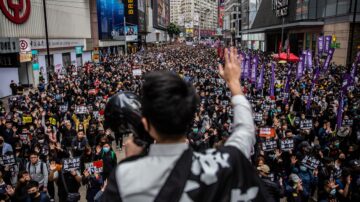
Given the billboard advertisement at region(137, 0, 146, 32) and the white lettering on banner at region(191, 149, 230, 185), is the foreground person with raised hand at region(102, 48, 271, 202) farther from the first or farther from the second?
the billboard advertisement at region(137, 0, 146, 32)

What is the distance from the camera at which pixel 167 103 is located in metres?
1.39

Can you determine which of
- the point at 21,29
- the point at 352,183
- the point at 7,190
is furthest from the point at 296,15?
the point at 7,190

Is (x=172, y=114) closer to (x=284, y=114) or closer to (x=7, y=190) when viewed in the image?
(x=7, y=190)

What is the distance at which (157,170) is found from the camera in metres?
1.38

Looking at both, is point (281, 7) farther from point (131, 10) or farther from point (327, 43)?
point (131, 10)

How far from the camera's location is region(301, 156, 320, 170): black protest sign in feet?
22.8

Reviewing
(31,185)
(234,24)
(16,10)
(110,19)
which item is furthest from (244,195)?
(234,24)

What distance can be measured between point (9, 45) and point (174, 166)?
2187 centimetres

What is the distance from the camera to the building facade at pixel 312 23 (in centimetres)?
2883

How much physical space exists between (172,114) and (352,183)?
6779 mm

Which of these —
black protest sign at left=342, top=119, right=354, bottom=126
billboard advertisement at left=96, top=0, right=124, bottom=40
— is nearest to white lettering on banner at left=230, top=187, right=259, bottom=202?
black protest sign at left=342, top=119, right=354, bottom=126

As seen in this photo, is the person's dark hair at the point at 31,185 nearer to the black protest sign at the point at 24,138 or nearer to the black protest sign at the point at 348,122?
the black protest sign at the point at 24,138

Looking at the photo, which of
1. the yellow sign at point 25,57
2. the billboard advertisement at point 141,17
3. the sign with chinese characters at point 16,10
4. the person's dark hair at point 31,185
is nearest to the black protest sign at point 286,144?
the person's dark hair at point 31,185

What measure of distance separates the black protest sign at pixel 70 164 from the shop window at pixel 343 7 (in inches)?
1174
